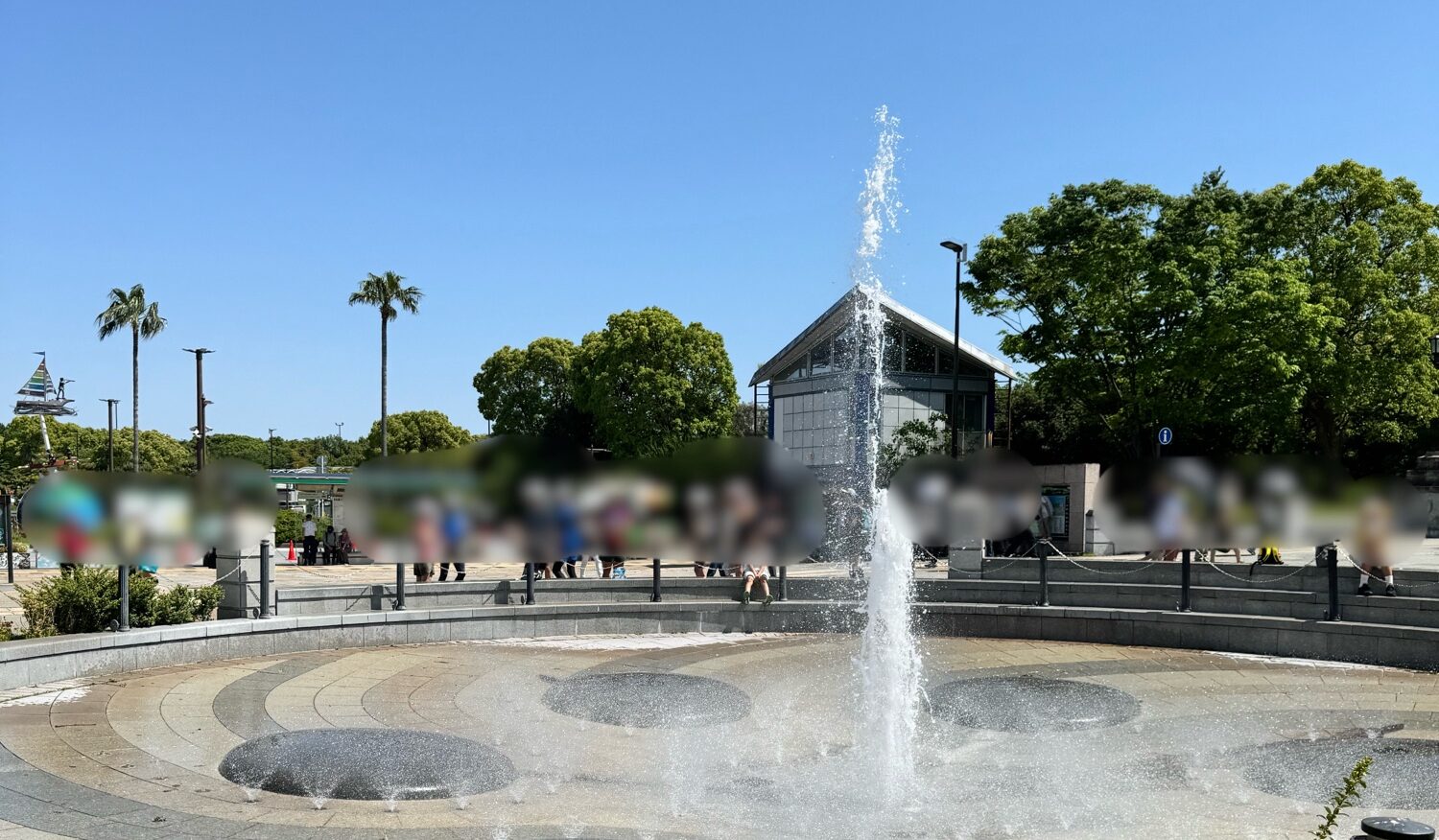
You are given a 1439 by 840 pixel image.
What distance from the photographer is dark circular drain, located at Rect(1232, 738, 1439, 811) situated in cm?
768

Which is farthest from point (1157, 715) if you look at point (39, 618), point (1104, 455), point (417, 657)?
point (1104, 455)

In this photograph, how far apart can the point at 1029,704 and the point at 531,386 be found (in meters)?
61.9

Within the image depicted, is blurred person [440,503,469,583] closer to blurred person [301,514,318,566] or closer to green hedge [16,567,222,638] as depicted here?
green hedge [16,567,222,638]

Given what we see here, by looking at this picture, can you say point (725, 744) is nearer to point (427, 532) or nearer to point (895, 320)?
point (427, 532)

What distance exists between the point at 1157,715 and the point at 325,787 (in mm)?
7587

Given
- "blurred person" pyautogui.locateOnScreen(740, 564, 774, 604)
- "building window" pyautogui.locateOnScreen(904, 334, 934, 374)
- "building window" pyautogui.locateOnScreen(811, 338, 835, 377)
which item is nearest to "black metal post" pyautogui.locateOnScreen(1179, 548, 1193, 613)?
"blurred person" pyautogui.locateOnScreen(740, 564, 774, 604)

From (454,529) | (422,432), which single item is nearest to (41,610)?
(454,529)

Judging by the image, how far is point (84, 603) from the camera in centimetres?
1199

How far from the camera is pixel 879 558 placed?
11.5 metres

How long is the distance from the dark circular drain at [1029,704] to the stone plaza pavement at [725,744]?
2.4 inches

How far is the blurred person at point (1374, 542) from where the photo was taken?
561 inches

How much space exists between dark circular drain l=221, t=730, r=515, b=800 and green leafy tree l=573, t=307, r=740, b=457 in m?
47.2

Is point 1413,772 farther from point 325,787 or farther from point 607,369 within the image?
point 607,369

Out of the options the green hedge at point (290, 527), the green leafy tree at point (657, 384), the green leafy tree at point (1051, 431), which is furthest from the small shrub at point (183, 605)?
the green leafy tree at point (657, 384)
